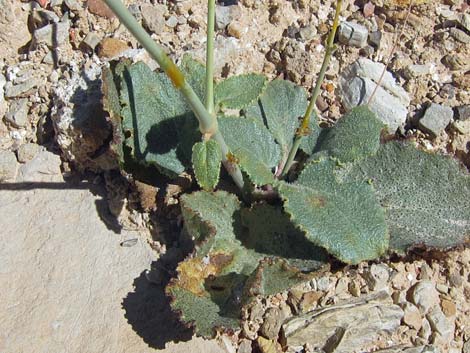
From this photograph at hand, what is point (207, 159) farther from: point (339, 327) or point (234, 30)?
point (234, 30)

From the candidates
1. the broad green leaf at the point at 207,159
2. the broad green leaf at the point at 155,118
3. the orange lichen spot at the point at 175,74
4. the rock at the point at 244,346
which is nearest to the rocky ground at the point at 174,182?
the rock at the point at 244,346

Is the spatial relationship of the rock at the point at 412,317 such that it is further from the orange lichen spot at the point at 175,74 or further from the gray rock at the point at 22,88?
the gray rock at the point at 22,88

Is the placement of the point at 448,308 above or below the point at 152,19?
below

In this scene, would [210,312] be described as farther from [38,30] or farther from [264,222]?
[38,30]

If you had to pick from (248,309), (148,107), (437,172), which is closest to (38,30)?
(148,107)

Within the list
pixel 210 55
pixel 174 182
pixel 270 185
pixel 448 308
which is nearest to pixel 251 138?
pixel 270 185

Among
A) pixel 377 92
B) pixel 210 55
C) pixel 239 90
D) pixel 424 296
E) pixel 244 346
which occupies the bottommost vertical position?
pixel 244 346
